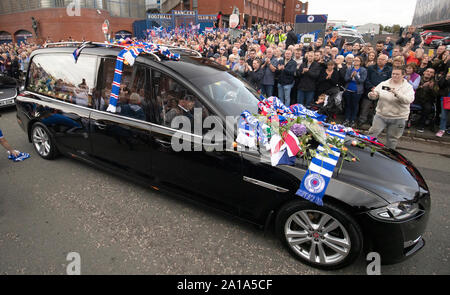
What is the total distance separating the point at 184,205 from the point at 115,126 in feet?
4.51

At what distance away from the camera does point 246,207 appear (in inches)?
114

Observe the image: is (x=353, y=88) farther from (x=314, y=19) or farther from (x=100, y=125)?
(x=314, y=19)

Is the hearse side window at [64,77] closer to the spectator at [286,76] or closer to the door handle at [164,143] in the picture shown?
the door handle at [164,143]

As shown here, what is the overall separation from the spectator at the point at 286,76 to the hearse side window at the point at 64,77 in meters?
5.13

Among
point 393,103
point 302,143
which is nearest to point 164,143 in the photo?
point 302,143

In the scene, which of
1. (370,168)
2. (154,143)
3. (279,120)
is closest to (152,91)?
(154,143)

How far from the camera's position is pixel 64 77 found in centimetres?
410

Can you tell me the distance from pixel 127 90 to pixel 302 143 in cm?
224

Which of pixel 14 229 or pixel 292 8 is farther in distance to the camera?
pixel 292 8

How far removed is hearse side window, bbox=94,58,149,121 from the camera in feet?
10.9

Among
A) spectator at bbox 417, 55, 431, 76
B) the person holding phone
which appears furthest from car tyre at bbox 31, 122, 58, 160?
spectator at bbox 417, 55, 431, 76

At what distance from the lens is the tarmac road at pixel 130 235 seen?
2.69 m

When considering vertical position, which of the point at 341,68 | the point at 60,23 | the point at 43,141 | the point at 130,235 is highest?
the point at 60,23
